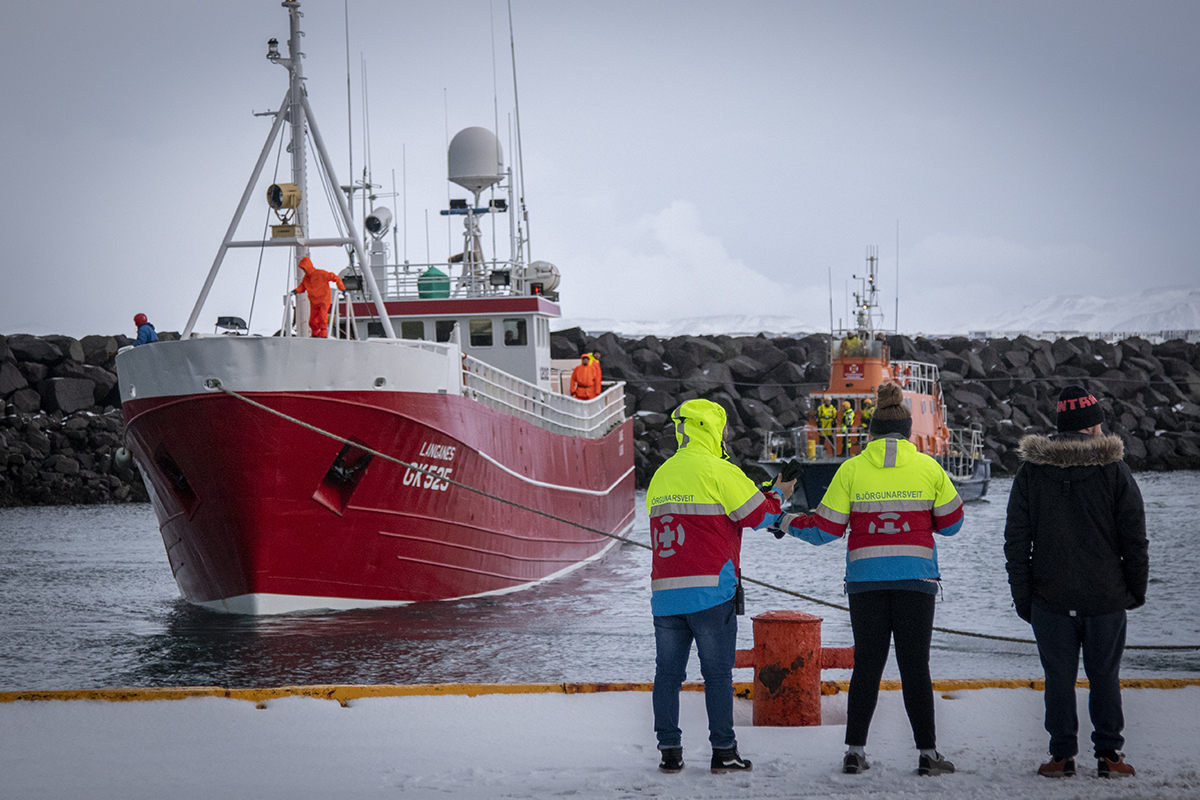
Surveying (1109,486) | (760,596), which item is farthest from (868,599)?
(760,596)

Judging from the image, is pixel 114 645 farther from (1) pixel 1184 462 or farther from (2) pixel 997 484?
(1) pixel 1184 462

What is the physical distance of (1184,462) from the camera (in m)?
41.7

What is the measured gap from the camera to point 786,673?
5.79m

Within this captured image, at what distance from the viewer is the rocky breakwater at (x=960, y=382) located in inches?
1527

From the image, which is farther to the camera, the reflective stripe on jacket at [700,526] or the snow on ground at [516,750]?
the reflective stripe on jacket at [700,526]

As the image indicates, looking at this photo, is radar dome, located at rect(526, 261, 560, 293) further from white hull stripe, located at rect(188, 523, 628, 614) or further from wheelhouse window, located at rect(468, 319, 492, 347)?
white hull stripe, located at rect(188, 523, 628, 614)

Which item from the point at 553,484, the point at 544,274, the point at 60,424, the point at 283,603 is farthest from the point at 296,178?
the point at 60,424

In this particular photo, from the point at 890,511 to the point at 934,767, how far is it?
1059 mm

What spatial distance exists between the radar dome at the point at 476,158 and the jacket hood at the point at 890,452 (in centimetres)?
1520

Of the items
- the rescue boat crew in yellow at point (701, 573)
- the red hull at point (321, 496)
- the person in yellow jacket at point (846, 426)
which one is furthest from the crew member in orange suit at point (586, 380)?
the rescue boat crew in yellow at point (701, 573)

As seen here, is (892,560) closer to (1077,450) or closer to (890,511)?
(890,511)

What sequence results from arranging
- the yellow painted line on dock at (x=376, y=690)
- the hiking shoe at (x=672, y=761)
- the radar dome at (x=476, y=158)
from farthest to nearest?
the radar dome at (x=476, y=158) < the yellow painted line on dock at (x=376, y=690) < the hiking shoe at (x=672, y=761)

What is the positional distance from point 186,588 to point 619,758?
906 cm

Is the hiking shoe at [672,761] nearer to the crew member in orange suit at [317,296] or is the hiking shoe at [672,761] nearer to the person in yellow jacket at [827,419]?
the crew member in orange suit at [317,296]
